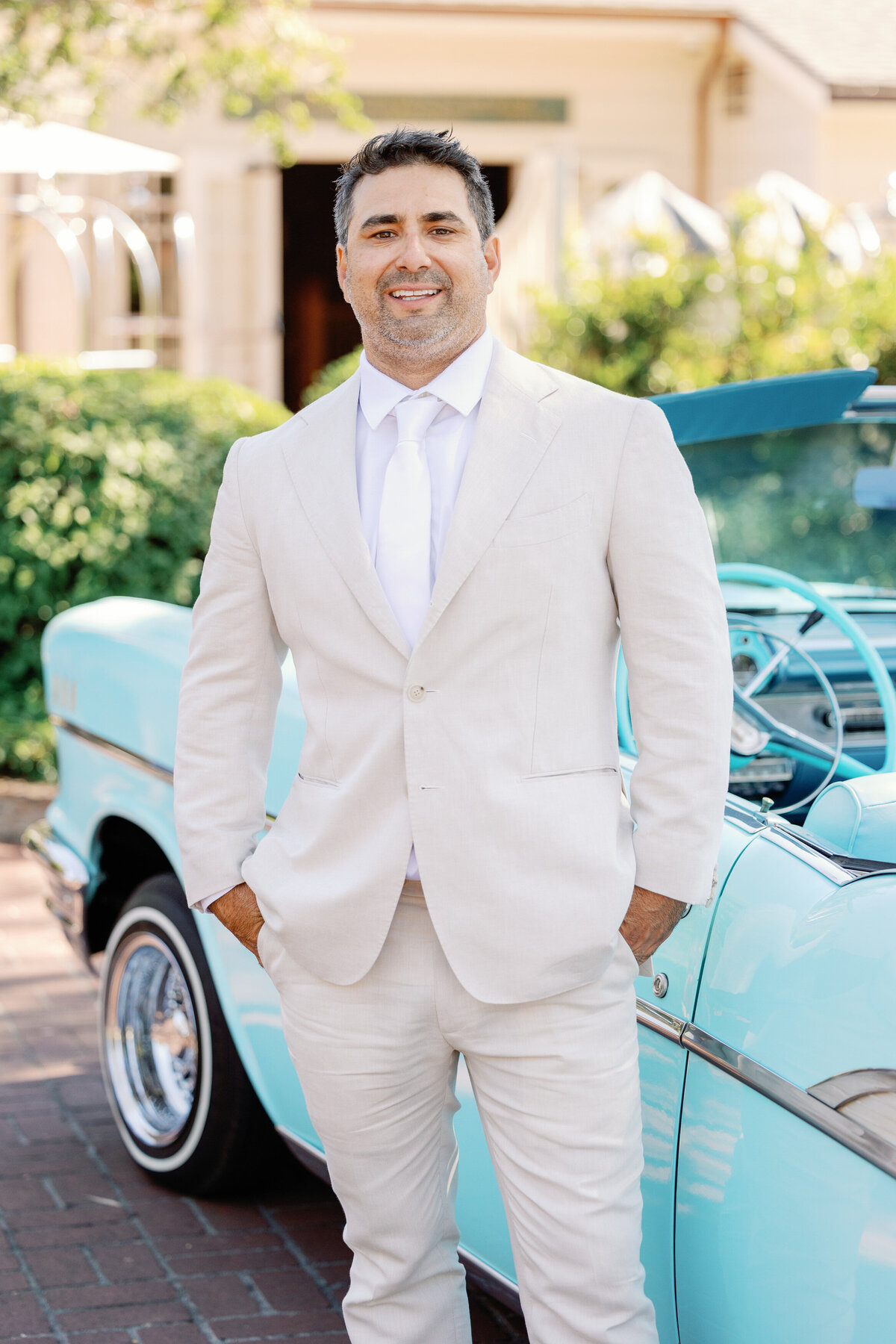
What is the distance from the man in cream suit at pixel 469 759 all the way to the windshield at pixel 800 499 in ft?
3.60

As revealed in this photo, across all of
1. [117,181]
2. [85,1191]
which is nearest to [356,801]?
[85,1191]

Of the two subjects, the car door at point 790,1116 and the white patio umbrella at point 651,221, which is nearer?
the car door at point 790,1116

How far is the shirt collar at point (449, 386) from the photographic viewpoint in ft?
7.13

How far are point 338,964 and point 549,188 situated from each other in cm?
895

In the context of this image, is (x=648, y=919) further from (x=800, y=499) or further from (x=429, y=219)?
(x=800, y=499)

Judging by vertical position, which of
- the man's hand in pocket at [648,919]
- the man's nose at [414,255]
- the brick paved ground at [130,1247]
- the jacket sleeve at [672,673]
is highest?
the man's nose at [414,255]

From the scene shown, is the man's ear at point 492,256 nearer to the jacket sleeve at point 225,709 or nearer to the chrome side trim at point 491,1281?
the jacket sleeve at point 225,709

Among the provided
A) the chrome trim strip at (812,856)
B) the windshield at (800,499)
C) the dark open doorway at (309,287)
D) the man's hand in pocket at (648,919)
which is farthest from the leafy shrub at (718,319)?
the dark open doorway at (309,287)

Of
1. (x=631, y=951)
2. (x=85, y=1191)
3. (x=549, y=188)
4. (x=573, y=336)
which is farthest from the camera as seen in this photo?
(x=549, y=188)

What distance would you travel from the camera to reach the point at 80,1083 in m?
4.17

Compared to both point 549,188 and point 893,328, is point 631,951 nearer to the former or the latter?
point 893,328

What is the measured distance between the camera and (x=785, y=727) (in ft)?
9.32

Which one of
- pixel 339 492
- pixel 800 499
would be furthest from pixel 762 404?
pixel 339 492

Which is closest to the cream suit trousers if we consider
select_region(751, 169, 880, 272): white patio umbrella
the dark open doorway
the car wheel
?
the car wheel
